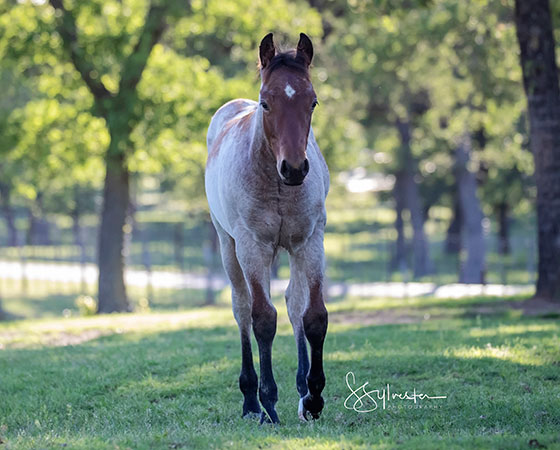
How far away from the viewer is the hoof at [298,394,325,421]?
5.71m

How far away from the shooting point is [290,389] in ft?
23.0

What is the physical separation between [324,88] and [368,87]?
3.58 metres

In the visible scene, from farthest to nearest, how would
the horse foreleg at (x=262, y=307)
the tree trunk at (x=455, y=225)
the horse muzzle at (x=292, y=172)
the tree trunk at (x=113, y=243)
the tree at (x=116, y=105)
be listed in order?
the tree trunk at (x=455, y=225)
the tree trunk at (x=113, y=243)
the tree at (x=116, y=105)
the horse foreleg at (x=262, y=307)
the horse muzzle at (x=292, y=172)

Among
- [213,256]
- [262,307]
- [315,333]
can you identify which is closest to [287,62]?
[262,307]

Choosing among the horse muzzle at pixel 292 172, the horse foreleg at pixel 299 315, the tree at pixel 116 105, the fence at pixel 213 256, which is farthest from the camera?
the fence at pixel 213 256

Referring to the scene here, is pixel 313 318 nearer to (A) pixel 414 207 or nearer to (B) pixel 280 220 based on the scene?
(B) pixel 280 220

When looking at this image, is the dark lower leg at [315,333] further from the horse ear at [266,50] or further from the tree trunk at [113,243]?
the tree trunk at [113,243]

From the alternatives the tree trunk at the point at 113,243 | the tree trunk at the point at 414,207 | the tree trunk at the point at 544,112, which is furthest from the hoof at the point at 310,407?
the tree trunk at the point at 414,207

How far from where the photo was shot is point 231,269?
6.85m

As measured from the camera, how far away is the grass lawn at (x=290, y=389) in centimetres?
521

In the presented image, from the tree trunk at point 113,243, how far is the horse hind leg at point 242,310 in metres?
11.0

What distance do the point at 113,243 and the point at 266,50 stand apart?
13165 mm

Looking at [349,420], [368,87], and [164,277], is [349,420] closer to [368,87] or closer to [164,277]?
[368,87]

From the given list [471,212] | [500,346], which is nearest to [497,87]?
[471,212]
